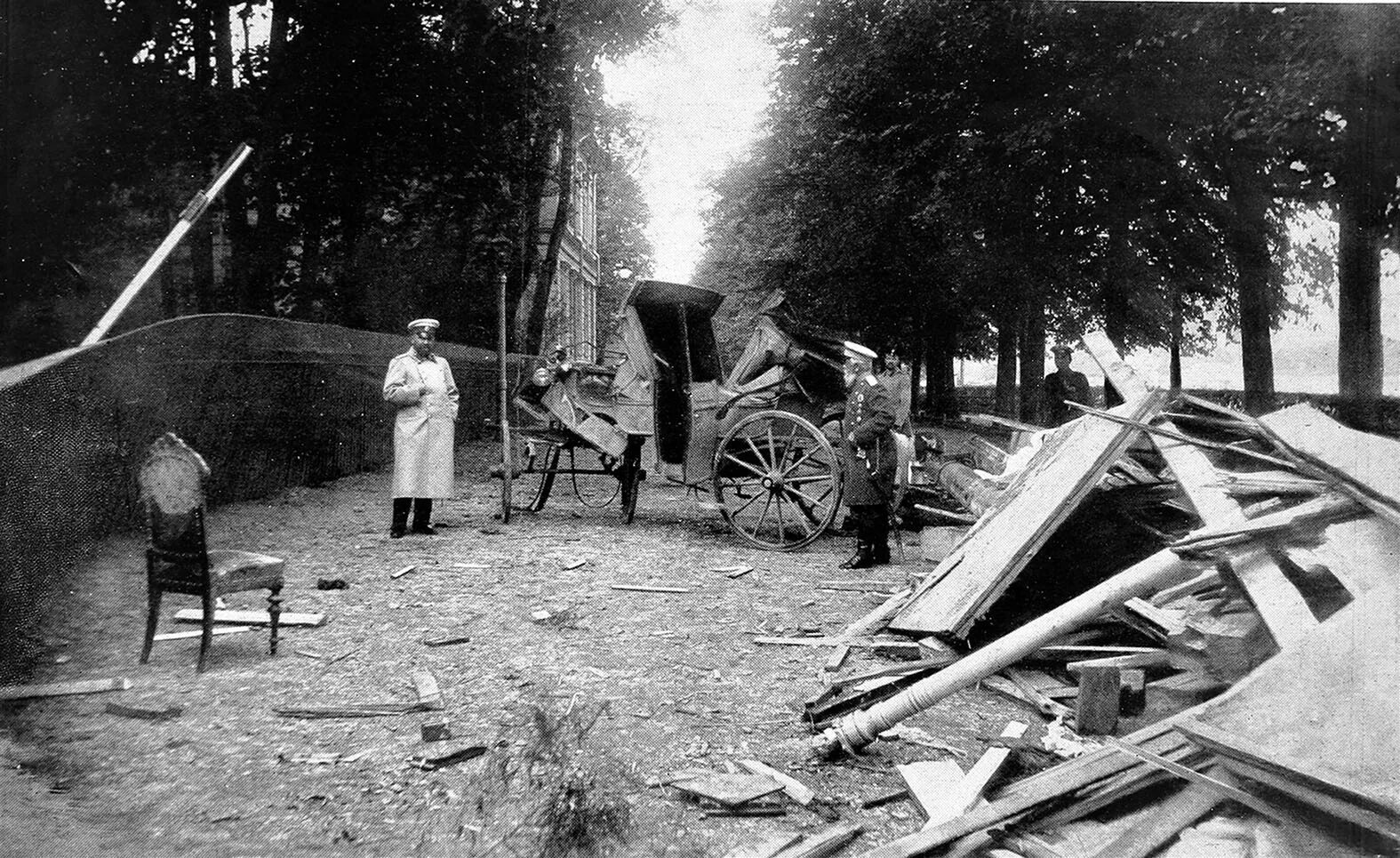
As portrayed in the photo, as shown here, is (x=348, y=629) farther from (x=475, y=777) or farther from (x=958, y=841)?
(x=958, y=841)

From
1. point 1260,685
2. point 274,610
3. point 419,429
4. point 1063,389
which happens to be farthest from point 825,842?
point 1063,389

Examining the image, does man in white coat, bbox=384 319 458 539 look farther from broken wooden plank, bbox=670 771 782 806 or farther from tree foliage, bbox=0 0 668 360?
broken wooden plank, bbox=670 771 782 806

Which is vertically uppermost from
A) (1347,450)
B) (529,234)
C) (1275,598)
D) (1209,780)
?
(529,234)

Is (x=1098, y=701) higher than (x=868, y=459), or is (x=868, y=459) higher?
(x=868, y=459)

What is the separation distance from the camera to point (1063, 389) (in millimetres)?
10500

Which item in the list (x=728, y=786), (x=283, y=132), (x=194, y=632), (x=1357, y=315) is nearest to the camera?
(x=728, y=786)

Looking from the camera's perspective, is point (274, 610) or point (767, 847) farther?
point (274, 610)

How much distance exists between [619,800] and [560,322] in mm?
24579

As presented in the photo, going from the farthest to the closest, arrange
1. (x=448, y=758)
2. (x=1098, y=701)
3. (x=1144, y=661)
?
1. (x=1144, y=661)
2. (x=1098, y=701)
3. (x=448, y=758)

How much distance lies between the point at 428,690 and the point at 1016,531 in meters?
3.17

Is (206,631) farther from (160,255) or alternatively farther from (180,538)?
(160,255)

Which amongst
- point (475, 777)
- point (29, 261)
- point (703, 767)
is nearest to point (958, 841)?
point (703, 767)

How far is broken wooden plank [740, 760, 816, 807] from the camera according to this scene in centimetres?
334

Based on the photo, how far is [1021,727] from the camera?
405cm
